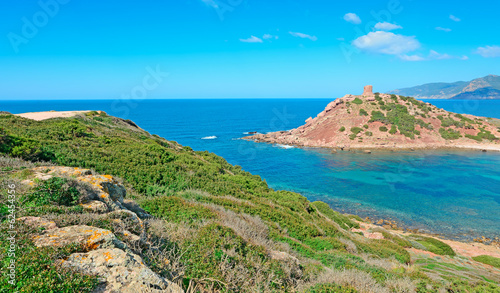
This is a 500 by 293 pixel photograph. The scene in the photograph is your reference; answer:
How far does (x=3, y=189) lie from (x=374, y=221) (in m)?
32.6

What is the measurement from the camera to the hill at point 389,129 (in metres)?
72.6

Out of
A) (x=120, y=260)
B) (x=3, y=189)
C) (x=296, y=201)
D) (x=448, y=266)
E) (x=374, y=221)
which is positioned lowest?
(x=374, y=221)

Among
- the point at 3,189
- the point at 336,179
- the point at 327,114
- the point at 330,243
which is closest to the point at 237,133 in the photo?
the point at 327,114

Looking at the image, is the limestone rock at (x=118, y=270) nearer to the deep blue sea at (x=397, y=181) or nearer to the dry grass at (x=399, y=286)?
the dry grass at (x=399, y=286)

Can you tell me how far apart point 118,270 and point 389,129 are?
8574 centimetres

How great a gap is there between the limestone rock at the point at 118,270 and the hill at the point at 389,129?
73.3m

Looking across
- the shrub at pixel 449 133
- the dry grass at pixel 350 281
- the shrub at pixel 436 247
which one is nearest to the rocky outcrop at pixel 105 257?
the dry grass at pixel 350 281

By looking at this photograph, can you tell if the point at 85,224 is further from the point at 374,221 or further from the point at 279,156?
the point at 279,156

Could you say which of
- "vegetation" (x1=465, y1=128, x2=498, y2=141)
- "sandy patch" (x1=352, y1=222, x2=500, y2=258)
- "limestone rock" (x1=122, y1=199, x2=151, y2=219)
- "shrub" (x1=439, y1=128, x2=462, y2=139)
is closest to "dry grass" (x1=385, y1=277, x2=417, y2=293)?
"limestone rock" (x1=122, y1=199, x2=151, y2=219)

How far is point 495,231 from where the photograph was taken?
89.7 ft

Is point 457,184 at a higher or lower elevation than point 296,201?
lower

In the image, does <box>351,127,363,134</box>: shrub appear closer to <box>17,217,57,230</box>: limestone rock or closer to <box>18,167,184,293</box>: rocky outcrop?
<box>18,167,184,293</box>: rocky outcrop

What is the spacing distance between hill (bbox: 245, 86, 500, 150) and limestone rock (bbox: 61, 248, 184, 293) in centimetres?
7335

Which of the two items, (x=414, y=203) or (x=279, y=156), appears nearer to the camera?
(x=414, y=203)
